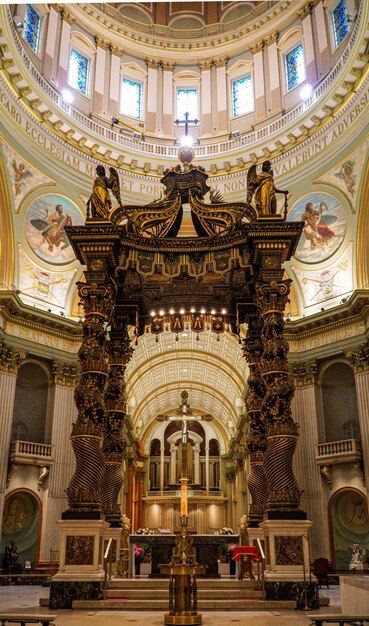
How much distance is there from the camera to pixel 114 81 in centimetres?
2602

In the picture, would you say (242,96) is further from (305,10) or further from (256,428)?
(256,428)

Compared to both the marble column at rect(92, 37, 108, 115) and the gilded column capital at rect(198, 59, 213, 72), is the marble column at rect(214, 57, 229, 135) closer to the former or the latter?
the gilded column capital at rect(198, 59, 213, 72)

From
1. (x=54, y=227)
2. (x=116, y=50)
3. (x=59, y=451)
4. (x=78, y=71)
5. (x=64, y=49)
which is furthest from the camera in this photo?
(x=116, y=50)

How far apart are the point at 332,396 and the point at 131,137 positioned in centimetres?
1357

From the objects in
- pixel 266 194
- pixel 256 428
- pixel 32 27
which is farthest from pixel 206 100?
pixel 256 428

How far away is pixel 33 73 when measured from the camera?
69.6 ft

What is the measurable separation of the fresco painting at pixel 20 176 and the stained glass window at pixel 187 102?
323 inches

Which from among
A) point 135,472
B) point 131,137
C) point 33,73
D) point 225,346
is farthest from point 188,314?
point 135,472

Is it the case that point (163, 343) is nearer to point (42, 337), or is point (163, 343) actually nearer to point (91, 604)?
point (42, 337)

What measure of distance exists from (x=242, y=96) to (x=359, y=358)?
13301mm

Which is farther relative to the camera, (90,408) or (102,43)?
(102,43)

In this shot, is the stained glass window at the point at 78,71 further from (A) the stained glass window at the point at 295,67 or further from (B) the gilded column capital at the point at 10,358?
(B) the gilded column capital at the point at 10,358

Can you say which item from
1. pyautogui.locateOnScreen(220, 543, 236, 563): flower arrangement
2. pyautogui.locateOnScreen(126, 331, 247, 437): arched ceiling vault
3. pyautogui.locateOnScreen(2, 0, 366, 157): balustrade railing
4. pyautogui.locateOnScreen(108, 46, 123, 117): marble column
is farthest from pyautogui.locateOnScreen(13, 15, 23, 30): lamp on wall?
pyautogui.locateOnScreen(220, 543, 236, 563): flower arrangement

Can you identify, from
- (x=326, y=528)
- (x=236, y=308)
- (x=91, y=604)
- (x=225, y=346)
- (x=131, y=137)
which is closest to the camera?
(x=91, y=604)
